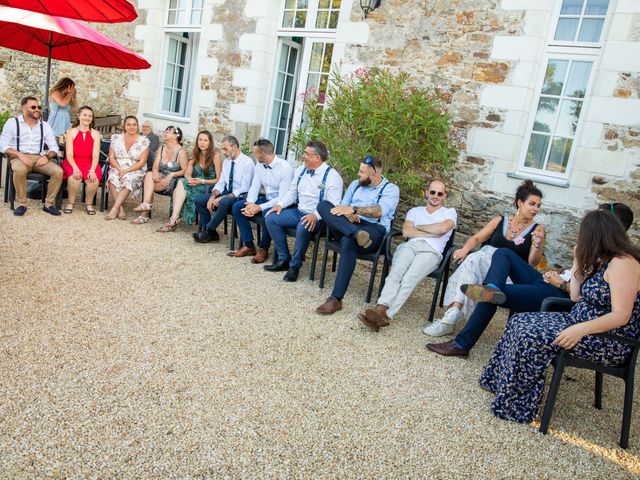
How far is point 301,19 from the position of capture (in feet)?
23.6

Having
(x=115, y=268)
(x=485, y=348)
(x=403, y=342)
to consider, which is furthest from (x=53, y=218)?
(x=485, y=348)

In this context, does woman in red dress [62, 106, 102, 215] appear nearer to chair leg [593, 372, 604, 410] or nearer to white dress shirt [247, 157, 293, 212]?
white dress shirt [247, 157, 293, 212]

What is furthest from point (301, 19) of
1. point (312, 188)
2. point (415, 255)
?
point (415, 255)

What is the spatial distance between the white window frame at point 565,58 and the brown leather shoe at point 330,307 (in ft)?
9.49

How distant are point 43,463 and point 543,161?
5284mm

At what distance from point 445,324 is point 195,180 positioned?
325 centimetres

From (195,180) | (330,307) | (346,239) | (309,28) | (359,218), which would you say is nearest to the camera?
(330,307)

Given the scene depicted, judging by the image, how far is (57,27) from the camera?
16.1ft

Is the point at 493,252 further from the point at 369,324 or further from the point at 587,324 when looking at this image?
the point at 587,324

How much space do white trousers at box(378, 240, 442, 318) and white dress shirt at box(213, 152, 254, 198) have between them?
208 centimetres

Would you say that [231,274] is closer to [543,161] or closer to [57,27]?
[57,27]

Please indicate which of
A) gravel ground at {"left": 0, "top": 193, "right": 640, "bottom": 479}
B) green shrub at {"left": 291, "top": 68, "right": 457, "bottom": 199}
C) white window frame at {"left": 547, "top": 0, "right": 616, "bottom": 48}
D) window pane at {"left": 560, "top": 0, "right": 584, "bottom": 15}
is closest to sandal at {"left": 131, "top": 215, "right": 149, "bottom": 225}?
gravel ground at {"left": 0, "top": 193, "right": 640, "bottom": 479}

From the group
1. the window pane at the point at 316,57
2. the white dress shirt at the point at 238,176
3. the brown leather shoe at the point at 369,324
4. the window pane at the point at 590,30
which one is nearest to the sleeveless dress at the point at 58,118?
the white dress shirt at the point at 238,176

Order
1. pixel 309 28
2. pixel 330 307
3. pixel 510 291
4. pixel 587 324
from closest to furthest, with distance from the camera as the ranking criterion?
1. pixel 587 324
2. pixel 510 291
3. pixel 330 307
4. pixel 309 28
